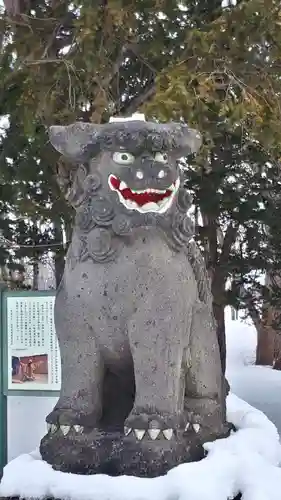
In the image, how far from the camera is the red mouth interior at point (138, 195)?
2.72 metres

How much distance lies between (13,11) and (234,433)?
458 cm

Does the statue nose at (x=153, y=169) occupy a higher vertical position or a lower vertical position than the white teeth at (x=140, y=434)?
higher

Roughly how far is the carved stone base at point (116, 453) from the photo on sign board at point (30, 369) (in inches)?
67.7

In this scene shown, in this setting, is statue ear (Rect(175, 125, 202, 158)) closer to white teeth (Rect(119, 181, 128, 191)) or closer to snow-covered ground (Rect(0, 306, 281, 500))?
white teeth (Rect(119, 181, 128, 191))

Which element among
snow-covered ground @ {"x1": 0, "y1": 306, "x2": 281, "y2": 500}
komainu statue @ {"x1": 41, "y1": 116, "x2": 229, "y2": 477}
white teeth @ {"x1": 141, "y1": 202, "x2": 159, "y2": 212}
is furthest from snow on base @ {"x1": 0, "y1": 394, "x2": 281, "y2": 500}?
white teeth @ {"x1": 141, "y1": 202, "x2": 159, "y2": 212}

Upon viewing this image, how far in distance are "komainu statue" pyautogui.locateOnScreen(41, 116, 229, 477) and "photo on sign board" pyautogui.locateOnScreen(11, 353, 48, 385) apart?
5.43 feet

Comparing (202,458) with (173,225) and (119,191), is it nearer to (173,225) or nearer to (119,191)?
(173,225)

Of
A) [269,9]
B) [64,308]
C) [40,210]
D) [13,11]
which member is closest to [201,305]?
[64,308]

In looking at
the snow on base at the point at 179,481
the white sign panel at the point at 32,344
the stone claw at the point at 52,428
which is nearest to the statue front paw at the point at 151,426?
the snow on base at the point at 179,481

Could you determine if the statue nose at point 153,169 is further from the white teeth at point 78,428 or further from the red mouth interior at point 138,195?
the white teeth at point 78,428

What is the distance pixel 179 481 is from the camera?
239 centimetres

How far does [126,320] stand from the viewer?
2.71m

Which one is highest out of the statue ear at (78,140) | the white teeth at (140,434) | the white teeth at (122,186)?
the statue ear at (78,140)

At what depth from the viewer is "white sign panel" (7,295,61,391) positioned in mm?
4469
